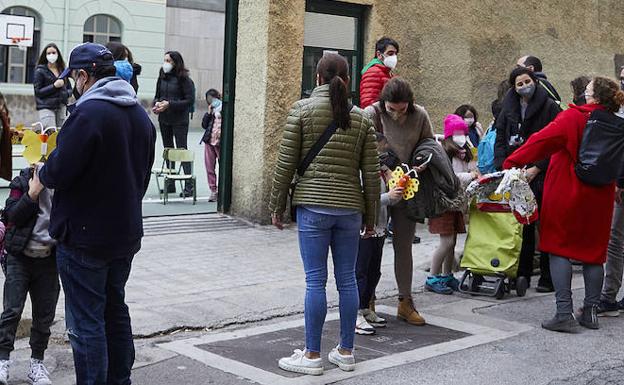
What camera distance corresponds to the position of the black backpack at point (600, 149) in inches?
284

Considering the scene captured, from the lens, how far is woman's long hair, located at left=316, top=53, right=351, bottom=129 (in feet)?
19.0

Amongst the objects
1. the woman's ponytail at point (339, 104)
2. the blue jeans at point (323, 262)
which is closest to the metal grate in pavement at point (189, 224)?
the blue jeans at point (323, 262)

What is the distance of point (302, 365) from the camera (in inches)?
230

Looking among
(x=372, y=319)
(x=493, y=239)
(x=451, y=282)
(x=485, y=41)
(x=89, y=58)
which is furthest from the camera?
(x=485, y=41)

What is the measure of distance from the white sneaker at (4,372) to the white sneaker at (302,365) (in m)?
1.61

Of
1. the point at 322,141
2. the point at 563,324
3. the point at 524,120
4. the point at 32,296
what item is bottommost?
the point at 563,324

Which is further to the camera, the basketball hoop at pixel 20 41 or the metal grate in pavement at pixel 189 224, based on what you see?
the basketball hoop at pixel 20 41

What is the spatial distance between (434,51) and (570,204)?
546 centimetres

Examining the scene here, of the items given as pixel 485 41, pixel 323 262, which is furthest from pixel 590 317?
pixel 485 41

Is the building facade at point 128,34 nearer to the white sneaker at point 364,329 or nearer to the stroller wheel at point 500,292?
the stroller wheel at point 500,292

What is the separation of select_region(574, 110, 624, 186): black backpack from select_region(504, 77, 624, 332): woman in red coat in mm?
53

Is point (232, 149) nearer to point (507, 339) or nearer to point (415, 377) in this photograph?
point (507, 339)

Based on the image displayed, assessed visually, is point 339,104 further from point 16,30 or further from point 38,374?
point 16,30

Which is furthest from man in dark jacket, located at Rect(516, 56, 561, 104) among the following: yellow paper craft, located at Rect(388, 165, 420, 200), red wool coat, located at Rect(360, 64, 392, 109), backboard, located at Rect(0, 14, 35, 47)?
backboard, located at Rect(0, 14, 35, 47)
